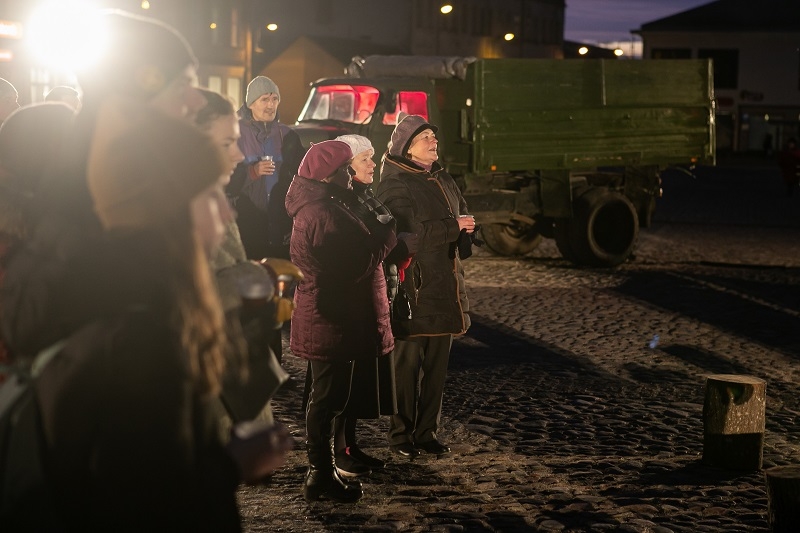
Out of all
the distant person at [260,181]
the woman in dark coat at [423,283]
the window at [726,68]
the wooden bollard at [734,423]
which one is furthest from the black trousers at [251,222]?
the window at [726,68]

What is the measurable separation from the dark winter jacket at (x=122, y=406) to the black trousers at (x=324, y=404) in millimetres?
3743

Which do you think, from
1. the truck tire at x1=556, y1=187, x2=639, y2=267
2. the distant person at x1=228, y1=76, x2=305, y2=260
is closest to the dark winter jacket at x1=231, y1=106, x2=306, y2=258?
the distant person at x1=228, y1=76, x2=305, y2=260

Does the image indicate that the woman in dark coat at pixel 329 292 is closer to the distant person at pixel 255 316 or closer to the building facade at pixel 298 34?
the distant person at pixel 255 316

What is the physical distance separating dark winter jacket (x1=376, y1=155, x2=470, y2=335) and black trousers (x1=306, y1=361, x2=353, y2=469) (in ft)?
2.82

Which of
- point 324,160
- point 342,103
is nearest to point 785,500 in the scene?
point 324,160

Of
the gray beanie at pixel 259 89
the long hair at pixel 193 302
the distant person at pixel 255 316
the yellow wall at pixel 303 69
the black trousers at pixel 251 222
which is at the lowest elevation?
the black trousers at pixel 251 222

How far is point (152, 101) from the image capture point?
8.62ft

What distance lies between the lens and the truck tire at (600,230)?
15.8m

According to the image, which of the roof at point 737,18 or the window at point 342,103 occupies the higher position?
the roof at point 737,18

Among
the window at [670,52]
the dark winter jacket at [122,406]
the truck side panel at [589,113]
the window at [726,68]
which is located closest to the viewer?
the dark winter jacket at [122,406]

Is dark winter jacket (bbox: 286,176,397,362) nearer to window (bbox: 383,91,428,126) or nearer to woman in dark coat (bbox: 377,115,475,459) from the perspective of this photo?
woman in dark coat (bbox: 377,115,475,459)

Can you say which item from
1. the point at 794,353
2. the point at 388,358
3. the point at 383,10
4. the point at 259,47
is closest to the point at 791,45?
the point at 383,10

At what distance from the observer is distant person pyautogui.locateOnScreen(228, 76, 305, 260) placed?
818 centimetres

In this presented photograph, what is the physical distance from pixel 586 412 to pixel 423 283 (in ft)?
5.08
